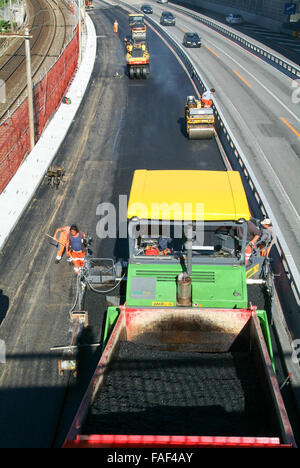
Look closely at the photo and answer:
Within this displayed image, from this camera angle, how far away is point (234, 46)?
49.9 metres

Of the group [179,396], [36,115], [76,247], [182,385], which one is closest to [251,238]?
[76,247]

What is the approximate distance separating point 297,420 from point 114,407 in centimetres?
375

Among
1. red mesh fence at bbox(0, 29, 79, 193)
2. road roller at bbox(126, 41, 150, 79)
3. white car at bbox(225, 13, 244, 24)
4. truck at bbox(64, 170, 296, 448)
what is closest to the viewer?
truck at bbox(64, 170, 296, 448)

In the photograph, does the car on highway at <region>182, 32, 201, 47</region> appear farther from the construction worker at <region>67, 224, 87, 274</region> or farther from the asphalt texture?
the asphalt texture

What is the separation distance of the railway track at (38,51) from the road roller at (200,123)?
9402 millimetres

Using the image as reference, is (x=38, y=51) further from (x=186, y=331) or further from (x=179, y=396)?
(x=179, y=396)

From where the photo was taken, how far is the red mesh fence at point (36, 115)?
2048cm

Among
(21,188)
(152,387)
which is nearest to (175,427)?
(152,387)

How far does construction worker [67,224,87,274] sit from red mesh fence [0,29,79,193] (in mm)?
8000

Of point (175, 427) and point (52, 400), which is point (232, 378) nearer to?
point (175, 427)

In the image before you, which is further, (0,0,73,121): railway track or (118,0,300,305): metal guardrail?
(0,0,73,121): railway track

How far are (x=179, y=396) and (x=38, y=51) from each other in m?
47.8

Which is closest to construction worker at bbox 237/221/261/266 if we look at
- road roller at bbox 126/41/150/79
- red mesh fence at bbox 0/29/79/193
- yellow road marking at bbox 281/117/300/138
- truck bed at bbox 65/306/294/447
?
truck bed at bbox 65/306/294/447

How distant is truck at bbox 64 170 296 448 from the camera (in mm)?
7324
